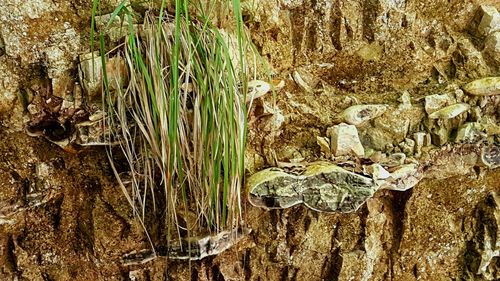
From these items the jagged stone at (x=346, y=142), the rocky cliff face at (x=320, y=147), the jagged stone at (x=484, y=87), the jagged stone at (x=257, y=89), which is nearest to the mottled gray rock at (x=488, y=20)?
the rocky cliff face at (x=320, y=147)

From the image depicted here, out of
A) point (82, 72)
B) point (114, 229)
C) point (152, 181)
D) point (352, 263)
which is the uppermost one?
point (82, 72)

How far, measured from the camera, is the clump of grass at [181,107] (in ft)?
3.33

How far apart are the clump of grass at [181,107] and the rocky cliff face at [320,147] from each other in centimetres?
10

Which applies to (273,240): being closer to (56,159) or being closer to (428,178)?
(428,178)

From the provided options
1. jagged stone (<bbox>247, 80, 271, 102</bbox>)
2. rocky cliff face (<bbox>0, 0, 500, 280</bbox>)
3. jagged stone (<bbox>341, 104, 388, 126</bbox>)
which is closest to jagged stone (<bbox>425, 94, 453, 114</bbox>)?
rocky cliff face (<bbox>0, 0, 500, 280</bbox>)

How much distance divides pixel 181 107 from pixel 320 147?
359 millimetres

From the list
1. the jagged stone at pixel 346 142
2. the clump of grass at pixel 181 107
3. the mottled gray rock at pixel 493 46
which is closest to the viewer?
the clump of grass at pixel 181 107

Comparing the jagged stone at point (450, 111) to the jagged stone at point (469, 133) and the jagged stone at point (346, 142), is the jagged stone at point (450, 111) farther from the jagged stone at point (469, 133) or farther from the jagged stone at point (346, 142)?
the jagged stone at point (346, 142)

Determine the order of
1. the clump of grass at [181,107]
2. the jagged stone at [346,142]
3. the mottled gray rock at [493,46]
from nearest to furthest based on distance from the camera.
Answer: the clump of grass at [181,107]
the jagged stone at [346,142]
the mottled gray rock at [493,46]

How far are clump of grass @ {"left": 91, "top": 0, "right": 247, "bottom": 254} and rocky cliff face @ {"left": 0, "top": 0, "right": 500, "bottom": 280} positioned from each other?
0.33ft

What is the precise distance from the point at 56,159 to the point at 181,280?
40 centimetres

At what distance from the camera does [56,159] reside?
112cm

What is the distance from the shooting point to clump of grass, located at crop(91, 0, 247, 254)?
1.01 m

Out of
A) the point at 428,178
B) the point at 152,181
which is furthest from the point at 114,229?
the point at 428,178
